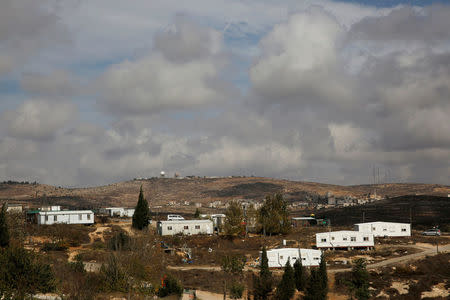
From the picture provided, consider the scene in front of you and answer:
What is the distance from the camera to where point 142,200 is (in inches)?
3068

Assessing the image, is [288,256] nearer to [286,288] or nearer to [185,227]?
[286,288]

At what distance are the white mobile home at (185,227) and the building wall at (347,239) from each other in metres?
22.7

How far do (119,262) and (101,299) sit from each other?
4160 millimetres

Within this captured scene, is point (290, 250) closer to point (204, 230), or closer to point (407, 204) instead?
point (204, 230)

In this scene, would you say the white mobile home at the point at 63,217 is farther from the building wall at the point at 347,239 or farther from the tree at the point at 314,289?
the tree at the point at 314,289

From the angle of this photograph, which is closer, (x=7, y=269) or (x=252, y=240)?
(x=7, y=269)

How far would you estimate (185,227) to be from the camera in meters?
82.9

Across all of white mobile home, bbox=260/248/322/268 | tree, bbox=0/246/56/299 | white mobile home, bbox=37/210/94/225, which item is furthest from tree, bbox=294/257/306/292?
white mobile home, bbox=37/210/94/225

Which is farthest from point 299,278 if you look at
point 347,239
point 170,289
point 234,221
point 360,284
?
point 234,221

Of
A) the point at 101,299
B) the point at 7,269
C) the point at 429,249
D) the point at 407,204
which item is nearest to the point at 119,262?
the point at 101,299

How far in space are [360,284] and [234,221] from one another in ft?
120

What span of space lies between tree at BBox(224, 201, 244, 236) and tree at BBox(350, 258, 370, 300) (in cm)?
3401

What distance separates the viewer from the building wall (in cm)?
7050

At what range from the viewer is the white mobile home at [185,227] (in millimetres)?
81438
